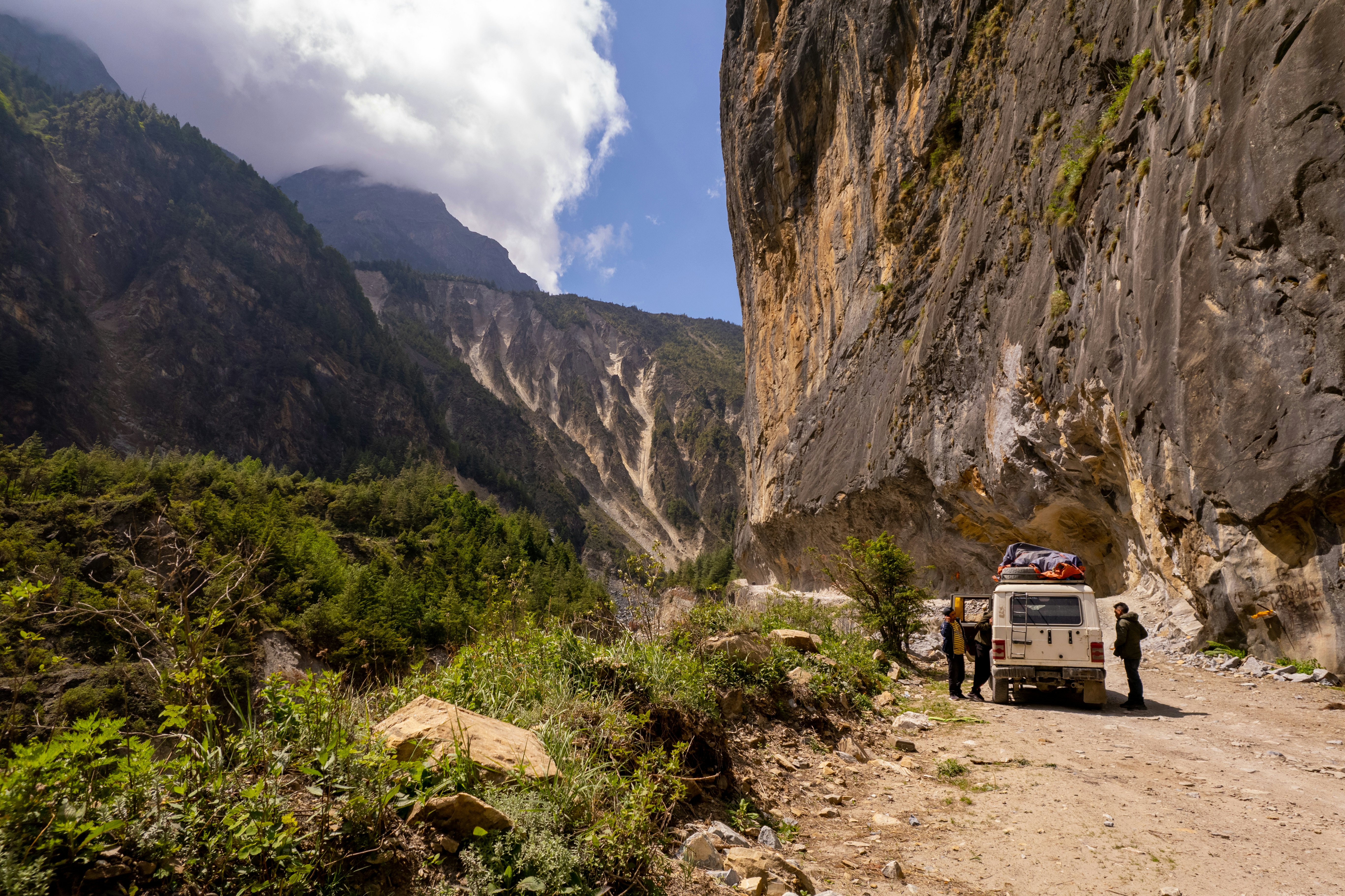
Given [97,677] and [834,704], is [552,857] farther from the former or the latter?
[97,677]

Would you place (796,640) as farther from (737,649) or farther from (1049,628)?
(1049,628)

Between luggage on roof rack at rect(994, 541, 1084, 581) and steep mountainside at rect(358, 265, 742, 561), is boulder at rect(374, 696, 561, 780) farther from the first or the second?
steep mountainside at rect(358, 265, 742, 561)

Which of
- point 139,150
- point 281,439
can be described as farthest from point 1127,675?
point 139,150

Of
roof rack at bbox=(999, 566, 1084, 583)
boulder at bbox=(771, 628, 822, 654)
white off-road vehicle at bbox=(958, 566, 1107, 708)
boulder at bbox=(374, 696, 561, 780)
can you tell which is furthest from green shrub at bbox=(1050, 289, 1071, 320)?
boulder at bbox=(374, 696, 561, 780)

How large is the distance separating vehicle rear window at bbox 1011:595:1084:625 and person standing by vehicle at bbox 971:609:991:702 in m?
1.05

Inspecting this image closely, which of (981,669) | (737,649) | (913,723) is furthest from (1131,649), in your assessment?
(737,649)

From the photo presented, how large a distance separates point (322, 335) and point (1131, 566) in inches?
4381

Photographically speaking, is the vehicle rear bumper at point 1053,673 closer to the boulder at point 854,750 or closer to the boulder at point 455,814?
the boulder at point 854,750

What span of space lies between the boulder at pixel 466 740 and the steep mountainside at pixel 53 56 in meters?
175

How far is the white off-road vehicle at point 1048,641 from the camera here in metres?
8.16

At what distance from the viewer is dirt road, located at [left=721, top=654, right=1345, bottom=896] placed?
361 centimetres

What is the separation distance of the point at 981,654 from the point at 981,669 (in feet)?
1.00

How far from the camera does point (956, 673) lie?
9062mm

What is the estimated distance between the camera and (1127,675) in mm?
8156
